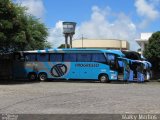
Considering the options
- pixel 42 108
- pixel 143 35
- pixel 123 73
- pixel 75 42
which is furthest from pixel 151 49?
pixel 75 42

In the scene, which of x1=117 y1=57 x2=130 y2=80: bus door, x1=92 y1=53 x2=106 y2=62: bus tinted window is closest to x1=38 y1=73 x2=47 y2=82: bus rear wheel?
x1=92 y1=53 x2=106 y2=62: bus tinted window

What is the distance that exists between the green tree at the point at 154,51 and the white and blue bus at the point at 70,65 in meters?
8.38

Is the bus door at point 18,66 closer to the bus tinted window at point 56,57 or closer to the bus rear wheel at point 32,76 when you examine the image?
the bus rear wheel at point 32,76

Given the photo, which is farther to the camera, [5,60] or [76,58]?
[5,60]

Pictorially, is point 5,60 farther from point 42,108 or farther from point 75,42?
point 75,42

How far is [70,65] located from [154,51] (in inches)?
442

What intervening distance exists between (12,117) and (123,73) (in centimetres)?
2662

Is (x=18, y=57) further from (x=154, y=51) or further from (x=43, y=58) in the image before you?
(x=154, y=51)

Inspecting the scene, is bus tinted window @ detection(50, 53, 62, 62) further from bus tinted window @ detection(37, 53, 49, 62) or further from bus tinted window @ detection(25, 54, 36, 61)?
bus tinted window @ detection(25, 54, 36, 61)

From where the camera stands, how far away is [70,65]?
133 feet

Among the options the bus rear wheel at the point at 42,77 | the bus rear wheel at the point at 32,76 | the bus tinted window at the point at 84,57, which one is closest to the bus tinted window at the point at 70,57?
the bus tinted window at the point at 84,57

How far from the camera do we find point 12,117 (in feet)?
44.1

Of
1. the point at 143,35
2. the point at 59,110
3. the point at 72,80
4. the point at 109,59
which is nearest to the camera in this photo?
the point at 59,110

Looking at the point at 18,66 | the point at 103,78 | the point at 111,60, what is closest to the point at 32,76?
the point at 18,66
